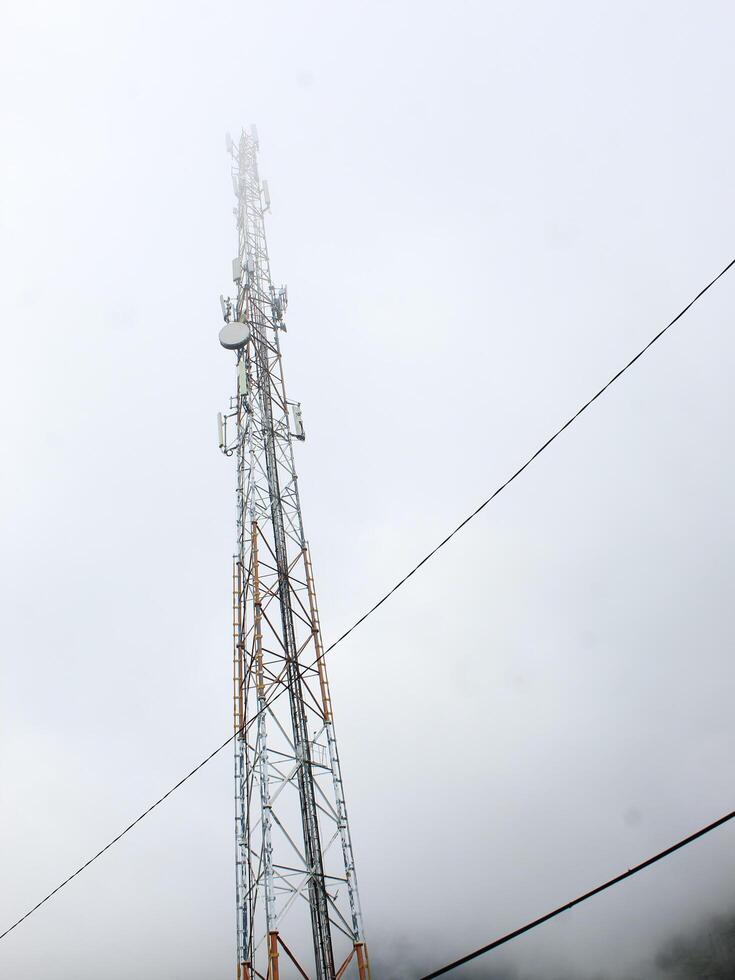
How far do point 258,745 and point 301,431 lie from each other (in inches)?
406

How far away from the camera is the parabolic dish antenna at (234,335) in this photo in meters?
24.4

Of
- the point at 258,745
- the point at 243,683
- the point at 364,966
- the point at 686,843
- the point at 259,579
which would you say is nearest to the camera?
the point at 686,843

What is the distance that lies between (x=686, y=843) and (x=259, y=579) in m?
16.4

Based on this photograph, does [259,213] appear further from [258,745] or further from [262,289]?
[258,745]

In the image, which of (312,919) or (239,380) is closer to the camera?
(312,919)

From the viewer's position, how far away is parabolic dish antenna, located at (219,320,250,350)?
24.4 metres

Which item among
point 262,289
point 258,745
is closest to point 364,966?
point 258,745

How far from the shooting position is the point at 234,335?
24547 millimetres

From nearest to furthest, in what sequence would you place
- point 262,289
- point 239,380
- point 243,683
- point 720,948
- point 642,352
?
1. point 642,352
2. point 243,683
3. point 239,380
4. point 262,289
5. point 720,948

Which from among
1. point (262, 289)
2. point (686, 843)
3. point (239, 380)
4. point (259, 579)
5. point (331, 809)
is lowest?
point (686, 843)

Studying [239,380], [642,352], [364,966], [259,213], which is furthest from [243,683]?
[259,213]

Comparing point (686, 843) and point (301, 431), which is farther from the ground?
point (301, 431)

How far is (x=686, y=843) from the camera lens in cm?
629

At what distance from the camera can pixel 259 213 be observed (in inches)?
1153
